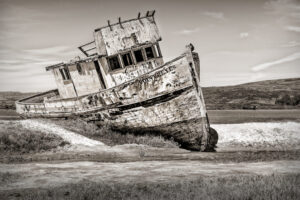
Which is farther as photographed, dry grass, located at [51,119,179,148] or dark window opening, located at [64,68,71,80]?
dark window opening, located at [64,68,71,80]

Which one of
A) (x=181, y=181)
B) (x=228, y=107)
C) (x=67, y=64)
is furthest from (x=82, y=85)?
(x=228, y=107)

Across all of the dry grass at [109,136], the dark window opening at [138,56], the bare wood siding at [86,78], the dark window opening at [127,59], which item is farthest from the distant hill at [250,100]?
the bare wood siding at [86,78]

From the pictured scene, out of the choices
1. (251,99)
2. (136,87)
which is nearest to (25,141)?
(136,87)

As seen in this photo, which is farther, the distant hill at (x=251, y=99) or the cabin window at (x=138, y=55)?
the distant hill at (x=251, y=99)

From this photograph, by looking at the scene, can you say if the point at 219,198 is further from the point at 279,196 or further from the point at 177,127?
the point at 177,127

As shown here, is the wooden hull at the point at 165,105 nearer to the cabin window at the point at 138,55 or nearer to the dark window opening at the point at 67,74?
the cabin window at the point at 138,55

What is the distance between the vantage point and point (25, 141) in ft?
32.3

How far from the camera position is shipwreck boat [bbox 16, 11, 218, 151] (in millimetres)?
10625

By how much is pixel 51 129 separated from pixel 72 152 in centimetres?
295

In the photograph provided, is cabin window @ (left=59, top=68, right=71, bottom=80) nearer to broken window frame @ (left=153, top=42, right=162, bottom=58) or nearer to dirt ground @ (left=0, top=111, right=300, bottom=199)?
dirt ground @ (left=0, top=111, right=300, bottom=199)

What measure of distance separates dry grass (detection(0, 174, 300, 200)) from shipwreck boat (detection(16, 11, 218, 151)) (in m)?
5.41

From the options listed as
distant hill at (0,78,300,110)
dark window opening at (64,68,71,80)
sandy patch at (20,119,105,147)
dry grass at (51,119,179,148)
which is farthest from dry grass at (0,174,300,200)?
distant hill at (0,78,300,110)

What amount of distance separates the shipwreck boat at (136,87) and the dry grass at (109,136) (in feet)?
0.96

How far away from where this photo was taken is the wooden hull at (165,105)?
10.5 m
